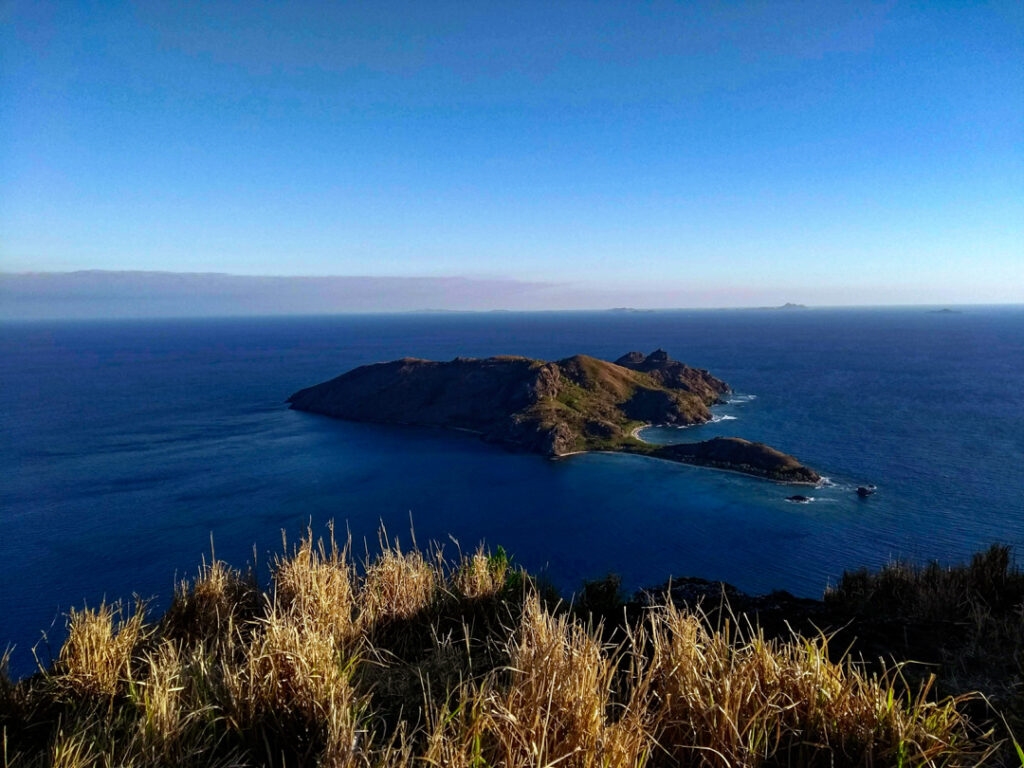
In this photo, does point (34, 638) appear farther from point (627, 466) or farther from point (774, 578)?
point (627, 466)

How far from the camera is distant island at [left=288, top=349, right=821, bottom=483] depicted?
225 feet

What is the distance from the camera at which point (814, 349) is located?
174m

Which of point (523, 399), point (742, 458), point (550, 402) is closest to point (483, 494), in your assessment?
point (550, 402)

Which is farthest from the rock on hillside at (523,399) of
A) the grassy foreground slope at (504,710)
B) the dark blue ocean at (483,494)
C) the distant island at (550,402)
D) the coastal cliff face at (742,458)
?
the grassy foreground slope at (504,710)

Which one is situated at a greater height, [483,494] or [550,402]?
[550,402]

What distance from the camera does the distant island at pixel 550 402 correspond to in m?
68.6

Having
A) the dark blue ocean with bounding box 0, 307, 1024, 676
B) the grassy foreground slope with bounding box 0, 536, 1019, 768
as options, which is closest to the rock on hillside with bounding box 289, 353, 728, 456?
the dark blue ocean with bounding box 0, 307, 1024, 676

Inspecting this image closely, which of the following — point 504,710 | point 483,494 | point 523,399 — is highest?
point 504,710

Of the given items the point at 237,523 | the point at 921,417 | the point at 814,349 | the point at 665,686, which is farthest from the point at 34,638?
the point at 814,349

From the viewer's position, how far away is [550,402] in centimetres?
7938

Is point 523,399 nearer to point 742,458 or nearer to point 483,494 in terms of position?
point 483,494

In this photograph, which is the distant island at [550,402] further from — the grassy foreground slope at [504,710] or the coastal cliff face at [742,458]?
the grassy foreground slope at [504,710]

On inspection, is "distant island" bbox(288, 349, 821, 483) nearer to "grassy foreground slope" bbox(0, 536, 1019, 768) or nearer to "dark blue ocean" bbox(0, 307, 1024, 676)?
"dark blue ocean" bbox(0, 307, 1024, 676)

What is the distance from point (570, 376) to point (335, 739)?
278ft
